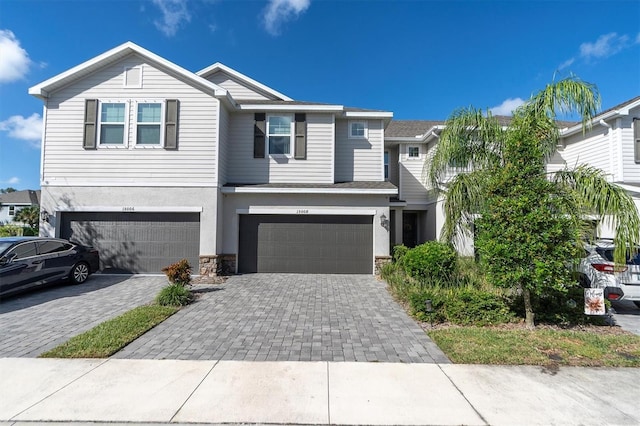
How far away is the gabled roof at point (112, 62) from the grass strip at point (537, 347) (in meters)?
10.1

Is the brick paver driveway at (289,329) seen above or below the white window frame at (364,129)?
below

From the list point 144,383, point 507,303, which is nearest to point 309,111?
point 507,303

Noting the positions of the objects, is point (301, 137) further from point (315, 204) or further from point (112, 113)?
point (112, 113)

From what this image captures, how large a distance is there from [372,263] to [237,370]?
25.2 ft

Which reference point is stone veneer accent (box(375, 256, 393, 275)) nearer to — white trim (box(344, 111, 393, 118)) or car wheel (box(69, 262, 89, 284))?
white trim (box(344, 111, 393, 118))

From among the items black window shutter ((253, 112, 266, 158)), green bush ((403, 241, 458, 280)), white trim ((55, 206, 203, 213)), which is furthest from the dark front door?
white trim ((55, 206, 203, 213))

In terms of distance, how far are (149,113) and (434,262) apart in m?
10.8

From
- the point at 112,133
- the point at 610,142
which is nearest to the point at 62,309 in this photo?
the point at 112,133

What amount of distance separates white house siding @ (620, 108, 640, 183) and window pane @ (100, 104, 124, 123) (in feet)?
62.9

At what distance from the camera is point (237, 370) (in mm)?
3875

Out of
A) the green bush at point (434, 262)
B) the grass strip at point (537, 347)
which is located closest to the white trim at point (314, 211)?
the green bush at point (434, 262)

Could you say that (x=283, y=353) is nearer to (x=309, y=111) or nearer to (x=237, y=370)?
(x=237, y=370)

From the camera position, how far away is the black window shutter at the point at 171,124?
10.1 m

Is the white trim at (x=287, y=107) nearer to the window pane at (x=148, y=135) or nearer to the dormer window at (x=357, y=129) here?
the dormer window at (x=357, y=129)
